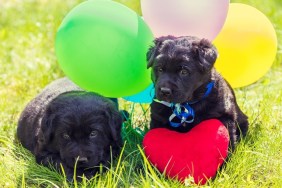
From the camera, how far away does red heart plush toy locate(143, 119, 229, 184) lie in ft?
15.6

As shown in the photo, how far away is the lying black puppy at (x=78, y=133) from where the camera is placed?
15.7ft

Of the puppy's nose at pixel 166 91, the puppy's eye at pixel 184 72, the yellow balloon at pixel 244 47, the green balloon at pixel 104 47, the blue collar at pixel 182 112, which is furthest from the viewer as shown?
the yellow balloon at pixel 244 47

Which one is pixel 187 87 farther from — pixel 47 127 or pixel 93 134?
pixel 47 127

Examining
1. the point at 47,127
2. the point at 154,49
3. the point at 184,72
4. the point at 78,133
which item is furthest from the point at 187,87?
the point at 47,127

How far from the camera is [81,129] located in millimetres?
4777

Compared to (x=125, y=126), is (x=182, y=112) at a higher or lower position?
higher

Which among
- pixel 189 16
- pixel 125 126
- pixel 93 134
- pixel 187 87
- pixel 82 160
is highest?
pixel 189 16

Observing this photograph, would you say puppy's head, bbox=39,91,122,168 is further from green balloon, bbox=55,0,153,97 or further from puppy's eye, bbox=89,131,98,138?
green balloon, bbox=55,0,153,97

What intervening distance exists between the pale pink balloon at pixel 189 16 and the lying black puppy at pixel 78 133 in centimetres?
93

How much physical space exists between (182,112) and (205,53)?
0.61m

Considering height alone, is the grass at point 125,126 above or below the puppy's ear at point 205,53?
below

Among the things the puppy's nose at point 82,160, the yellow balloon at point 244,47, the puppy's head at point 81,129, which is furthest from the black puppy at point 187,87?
the puppy's nose at point 82,160

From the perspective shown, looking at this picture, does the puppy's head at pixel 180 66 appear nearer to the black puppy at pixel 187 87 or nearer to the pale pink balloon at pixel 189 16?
the black puppy at pixel 187 87

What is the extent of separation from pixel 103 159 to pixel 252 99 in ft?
7.44
